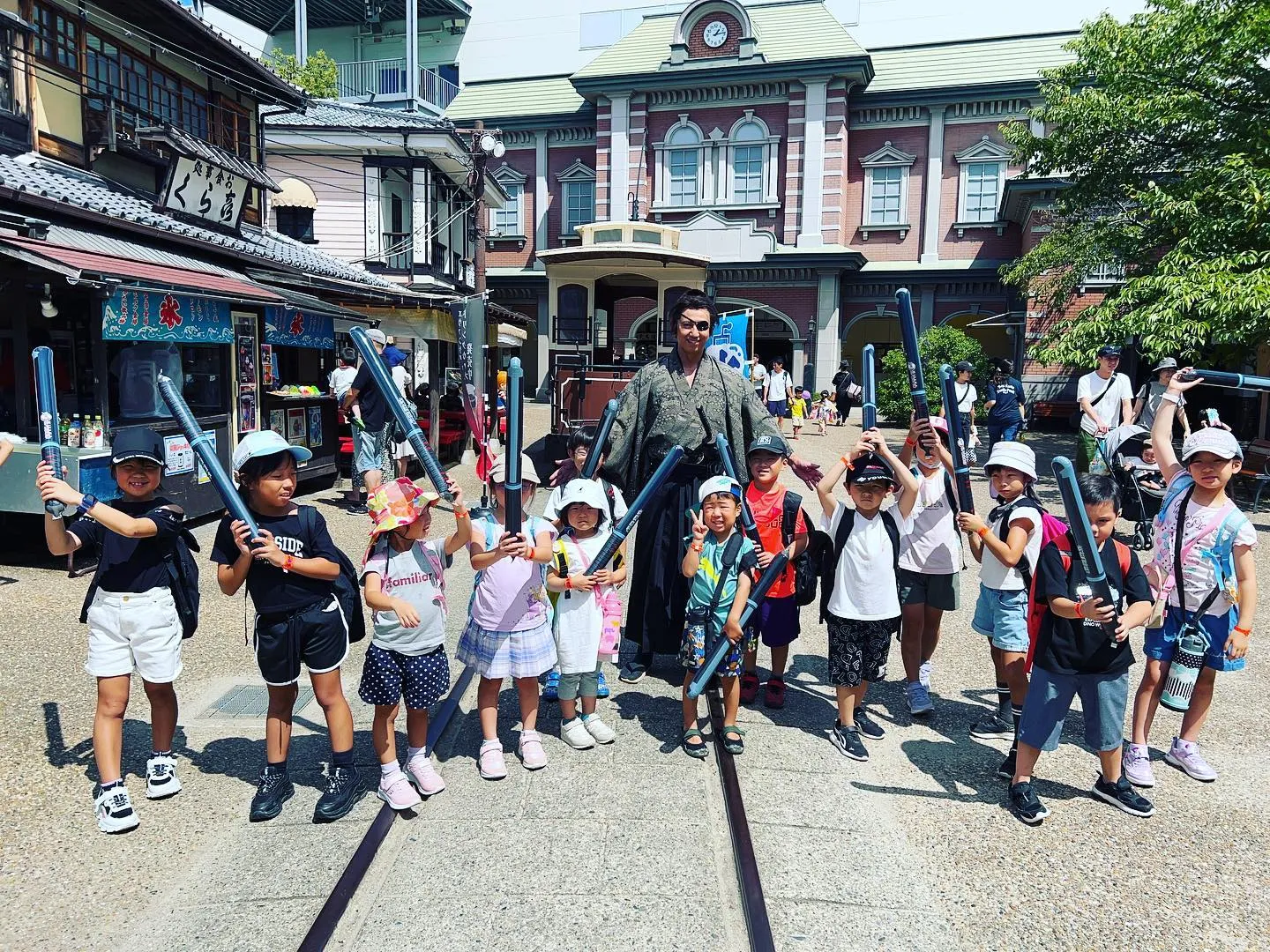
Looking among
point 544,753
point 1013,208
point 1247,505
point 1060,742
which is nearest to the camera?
point 544,753

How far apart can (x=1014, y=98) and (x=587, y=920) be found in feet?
90.2

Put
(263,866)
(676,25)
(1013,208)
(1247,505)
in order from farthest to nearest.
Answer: (676,25) → (1013,208) → (1247,505) → (263,866)

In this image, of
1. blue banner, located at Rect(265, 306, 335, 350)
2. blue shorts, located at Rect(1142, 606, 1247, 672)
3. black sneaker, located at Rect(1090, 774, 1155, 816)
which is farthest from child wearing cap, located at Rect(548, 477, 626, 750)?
blue banner, located at Rect(265, 306, 335, 350)

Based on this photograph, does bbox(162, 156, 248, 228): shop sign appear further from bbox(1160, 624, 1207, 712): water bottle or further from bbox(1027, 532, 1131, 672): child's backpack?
bbox(1160, 624, 1207, 712): water bottle

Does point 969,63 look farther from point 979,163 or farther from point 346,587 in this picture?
point 346,587

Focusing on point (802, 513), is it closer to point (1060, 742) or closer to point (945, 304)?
point (1060, 742)

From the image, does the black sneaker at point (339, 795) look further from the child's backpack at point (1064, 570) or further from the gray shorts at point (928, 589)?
the child's backpack at point (1064, 570)

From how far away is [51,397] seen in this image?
3.38 metres

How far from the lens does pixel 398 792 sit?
3578 mm

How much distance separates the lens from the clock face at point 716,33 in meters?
26.0

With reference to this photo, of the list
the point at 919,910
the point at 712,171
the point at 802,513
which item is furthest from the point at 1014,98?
the point at 919,910

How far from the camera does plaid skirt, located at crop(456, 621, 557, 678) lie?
3.89m

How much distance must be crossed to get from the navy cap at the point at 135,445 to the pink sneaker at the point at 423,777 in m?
1.66

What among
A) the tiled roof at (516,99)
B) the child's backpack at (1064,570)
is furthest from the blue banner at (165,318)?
the tiled roof at (516,99)
